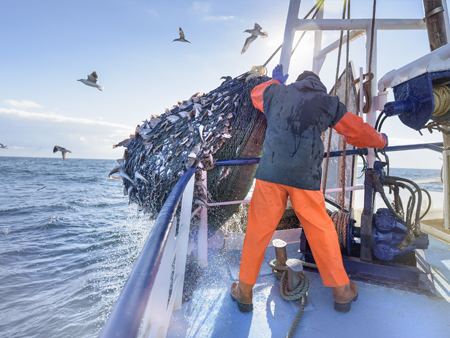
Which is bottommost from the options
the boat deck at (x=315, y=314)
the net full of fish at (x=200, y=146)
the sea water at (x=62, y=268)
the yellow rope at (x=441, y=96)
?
the sea water at (x=62, y=268)

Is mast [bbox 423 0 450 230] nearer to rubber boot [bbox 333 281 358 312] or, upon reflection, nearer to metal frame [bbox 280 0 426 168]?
metal frame [bbox 280 0 426 168]

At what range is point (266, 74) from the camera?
3.09 m

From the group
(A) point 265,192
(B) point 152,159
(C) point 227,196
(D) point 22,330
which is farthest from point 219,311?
(D) point 22,330

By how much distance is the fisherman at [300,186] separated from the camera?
1.91 meters

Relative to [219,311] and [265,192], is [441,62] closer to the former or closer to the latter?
[265,192]

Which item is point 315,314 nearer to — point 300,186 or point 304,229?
point 304,229

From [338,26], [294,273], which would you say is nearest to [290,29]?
[338,26]

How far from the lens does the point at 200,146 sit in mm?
2584

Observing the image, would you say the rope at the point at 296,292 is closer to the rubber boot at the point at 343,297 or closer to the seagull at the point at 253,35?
the rubber boot at the point at 343,297

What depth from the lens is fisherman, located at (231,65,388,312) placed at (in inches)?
75.1

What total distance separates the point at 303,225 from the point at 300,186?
0.30 meters

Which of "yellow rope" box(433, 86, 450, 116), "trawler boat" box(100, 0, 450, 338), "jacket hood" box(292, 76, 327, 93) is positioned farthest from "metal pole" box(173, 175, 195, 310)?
"yellow rope" box(433, 86, 450, 116)

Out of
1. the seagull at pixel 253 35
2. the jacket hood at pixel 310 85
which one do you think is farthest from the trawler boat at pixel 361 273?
the seagull at pixel 253 35

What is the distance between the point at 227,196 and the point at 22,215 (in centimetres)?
1227
